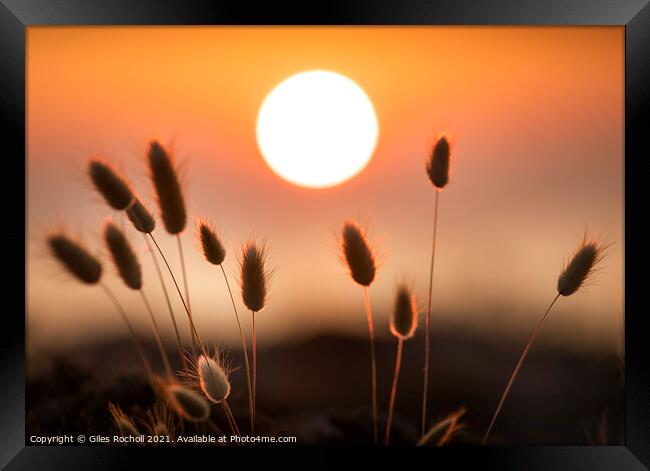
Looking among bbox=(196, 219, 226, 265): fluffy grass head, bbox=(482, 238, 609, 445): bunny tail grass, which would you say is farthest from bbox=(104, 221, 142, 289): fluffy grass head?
bbox=(482, 238, 609, 445): bunny tail grass

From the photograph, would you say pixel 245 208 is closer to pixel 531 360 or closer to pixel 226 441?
pixel 226 441

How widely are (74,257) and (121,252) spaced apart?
0.30ft

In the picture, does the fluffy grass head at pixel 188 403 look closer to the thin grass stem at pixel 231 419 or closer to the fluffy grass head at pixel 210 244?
the thin grass stem at pixel 231 419

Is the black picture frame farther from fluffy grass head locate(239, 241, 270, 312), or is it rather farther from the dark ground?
fluffy grass head locate(239, 241, 270, 312)

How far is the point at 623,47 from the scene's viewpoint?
44.6 inches

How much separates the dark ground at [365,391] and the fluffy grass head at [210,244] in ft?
0.70

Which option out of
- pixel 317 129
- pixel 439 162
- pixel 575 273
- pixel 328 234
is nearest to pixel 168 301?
pixel 328 234

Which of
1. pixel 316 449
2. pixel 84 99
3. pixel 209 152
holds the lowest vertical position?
pixel 316 449

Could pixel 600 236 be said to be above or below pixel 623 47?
below

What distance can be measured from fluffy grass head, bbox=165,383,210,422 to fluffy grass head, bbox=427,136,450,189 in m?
0.68

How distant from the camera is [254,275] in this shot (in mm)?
1103

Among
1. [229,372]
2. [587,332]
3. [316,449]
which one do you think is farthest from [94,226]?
[587,332]

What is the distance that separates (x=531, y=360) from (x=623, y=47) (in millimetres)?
694

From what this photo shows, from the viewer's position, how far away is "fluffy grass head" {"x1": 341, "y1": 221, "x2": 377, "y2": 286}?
109 cm
